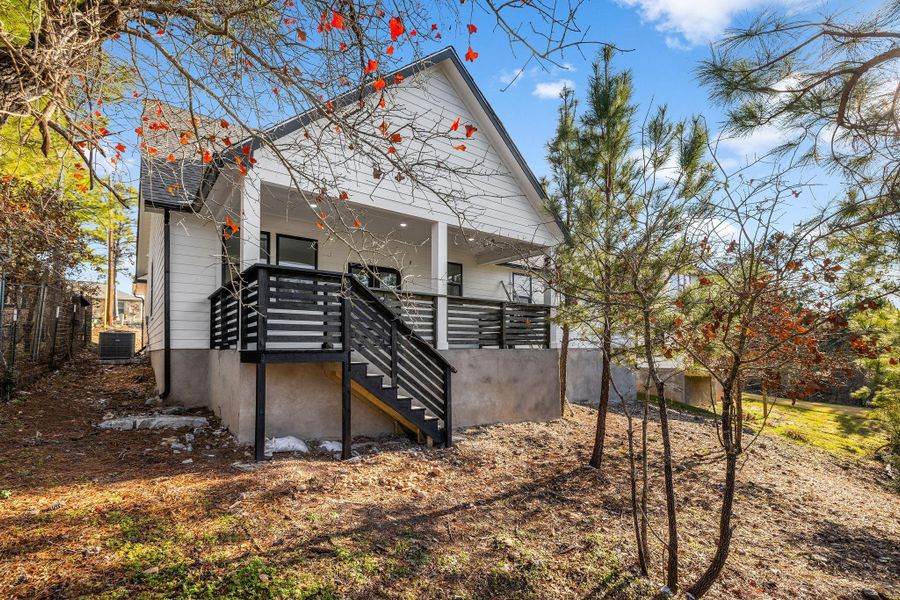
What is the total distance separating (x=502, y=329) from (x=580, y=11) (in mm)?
6403

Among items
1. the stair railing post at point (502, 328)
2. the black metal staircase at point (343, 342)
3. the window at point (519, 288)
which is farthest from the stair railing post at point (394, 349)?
→ the window at point (519, 288)

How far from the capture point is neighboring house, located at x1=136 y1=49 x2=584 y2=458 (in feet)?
18.5

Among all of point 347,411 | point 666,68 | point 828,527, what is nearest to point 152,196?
point 347,411

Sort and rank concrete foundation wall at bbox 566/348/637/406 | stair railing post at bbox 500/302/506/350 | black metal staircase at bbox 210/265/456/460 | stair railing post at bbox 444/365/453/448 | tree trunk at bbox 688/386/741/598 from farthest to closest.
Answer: concrete foundation wall at bbox 566/348/637/406 < stair railing post at bbox 500/302/506/350 < stair railing post at bbox 444/365/453/448 < black metal staircase at bbox 210/265/456/460 < tree trunk at bbox 688/386/741/598

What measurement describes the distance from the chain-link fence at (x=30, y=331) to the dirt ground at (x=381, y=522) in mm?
825

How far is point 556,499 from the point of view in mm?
5348

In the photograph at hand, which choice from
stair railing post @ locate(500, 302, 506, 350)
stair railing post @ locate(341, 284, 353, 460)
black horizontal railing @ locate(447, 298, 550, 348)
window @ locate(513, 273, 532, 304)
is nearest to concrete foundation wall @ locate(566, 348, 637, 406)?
window @ locate(513, 273, 532, 304)

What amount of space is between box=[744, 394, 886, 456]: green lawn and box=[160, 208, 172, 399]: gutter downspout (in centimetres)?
1151

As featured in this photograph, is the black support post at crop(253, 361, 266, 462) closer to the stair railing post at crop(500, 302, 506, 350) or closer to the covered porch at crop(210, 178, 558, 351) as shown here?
the covered porch at crop(210, 178, 558, 351)

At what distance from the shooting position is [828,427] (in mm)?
13055

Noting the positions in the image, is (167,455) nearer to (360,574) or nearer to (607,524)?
(360,574)

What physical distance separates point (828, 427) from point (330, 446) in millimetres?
15111

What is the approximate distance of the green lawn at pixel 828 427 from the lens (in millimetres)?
10898

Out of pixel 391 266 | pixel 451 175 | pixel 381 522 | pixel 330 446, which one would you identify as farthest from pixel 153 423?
pixel 451 175
